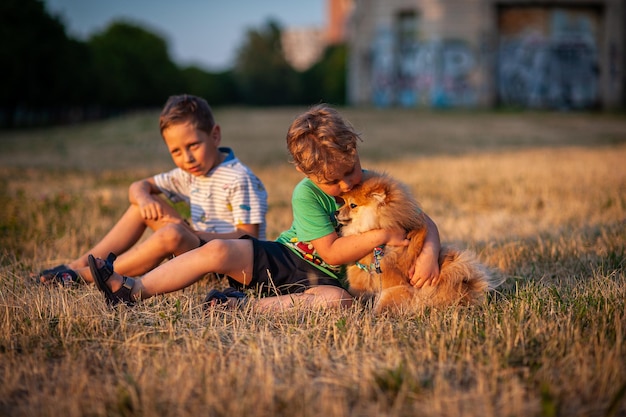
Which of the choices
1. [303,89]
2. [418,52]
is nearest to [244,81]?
[303,89]

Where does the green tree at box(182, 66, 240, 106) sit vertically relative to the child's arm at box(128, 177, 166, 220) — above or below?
above

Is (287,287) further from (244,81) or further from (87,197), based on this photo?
(244,81)

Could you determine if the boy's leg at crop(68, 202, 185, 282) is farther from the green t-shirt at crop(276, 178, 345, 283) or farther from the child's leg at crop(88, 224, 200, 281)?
the green t-shirt at crop(276, 178, 345, 283)

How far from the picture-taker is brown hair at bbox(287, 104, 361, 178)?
3.05 meters

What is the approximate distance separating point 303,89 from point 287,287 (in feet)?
219

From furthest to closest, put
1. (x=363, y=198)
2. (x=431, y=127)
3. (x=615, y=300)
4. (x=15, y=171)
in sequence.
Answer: (x=431, y=127) → (x=15, y=171) → (x=363, y=198) → (x=615, y=300)

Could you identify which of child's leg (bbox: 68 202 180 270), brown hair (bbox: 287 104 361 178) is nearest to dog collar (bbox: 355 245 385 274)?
brown hair (bbox: 287 104 361 178)

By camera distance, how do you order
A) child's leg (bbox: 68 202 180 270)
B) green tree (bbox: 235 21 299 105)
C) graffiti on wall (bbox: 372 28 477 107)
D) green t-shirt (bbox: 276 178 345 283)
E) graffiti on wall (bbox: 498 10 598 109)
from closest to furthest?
green t-shirt (bbox: 276 178 345 283) < child's leg (bbox: 68 202 180 270) < graffiti on wall (bbox: 498 10 598 109) < graffiti on wall (bbox: 372 28 477 107) < green tree (bbox: 235 21 299 105)

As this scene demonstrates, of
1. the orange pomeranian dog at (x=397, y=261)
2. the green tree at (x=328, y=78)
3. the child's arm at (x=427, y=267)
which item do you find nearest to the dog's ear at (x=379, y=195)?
the orange pomeranian dog at (x=397, y=261)

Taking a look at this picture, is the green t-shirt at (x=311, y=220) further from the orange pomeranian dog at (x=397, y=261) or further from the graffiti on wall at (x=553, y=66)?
the graffiti on wall at (x=553, y=66)

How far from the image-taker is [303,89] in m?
68.4

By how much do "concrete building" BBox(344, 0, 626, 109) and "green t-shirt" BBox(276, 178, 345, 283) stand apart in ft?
95.7

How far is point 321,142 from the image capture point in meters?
3.05

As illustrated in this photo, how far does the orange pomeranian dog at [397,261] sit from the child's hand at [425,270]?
0.09 feet
